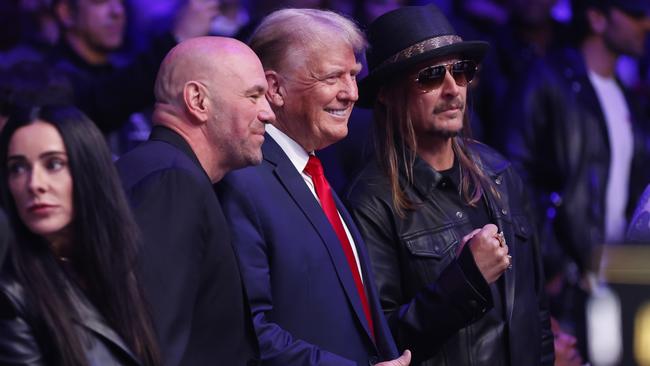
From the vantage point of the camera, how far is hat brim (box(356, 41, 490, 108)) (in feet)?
16.9

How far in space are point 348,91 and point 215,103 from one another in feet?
2.04

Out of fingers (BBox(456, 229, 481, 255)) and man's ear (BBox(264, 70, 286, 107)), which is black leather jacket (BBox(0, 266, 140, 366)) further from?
fingers (BBox(456, 229, 481, 255))

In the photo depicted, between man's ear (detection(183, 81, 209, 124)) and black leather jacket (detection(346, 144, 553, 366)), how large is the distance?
0.94 metres

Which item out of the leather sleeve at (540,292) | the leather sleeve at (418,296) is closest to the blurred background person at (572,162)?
the leather sleeve at (540,292)

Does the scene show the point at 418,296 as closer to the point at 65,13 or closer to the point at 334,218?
the point at 334,218

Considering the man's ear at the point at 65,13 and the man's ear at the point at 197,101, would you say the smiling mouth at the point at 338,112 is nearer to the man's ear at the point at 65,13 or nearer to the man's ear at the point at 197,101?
the man's ear at the point at 197,101

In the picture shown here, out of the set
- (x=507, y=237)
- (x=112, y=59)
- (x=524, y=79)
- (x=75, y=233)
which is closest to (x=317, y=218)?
(x=507, y=237)

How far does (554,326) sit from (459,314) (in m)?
1.27

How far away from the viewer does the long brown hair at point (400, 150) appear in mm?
5125

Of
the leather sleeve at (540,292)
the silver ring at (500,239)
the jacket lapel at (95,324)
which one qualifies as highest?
the jacket lapel at (95,324)

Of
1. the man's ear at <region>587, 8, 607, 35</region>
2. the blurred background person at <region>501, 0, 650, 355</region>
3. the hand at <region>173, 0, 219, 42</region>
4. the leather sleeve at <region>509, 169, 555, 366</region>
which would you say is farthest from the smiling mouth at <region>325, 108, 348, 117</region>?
the man's ear at <region>587, 8, 607, 35</region>

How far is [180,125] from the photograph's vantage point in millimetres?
4312

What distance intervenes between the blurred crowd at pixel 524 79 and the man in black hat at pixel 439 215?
710 mm

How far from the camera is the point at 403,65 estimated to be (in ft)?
→ 16.9
